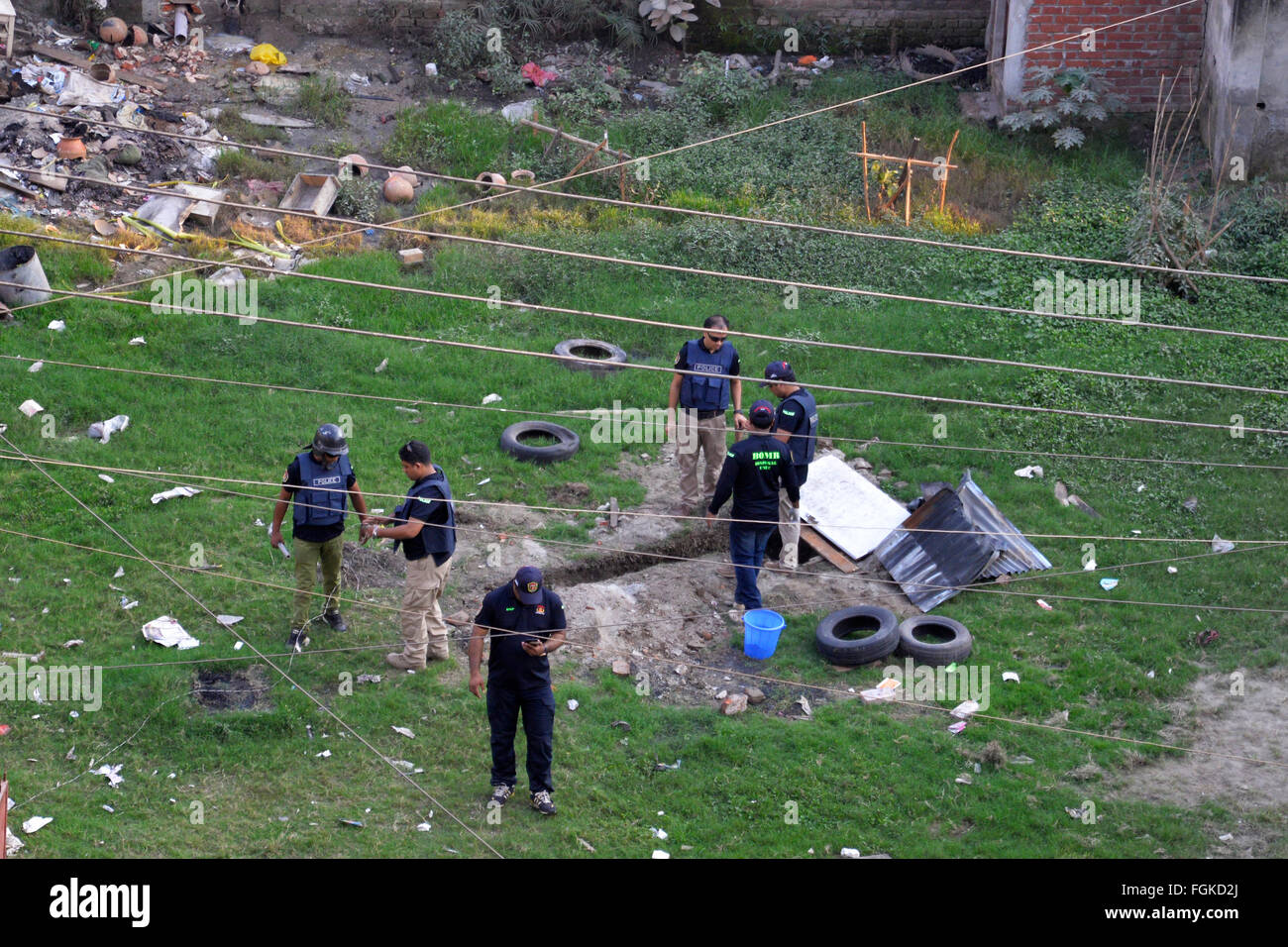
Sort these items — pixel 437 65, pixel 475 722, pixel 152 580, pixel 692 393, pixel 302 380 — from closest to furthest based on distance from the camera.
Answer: pixel 475 722 < pixel 152 580 < pixel 692 393 < pixel 302 380 < pixel 437 65

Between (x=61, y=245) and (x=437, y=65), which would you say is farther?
(x=437, y=65)

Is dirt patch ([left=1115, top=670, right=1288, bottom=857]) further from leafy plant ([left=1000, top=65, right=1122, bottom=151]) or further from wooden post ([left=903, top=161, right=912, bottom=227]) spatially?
leafy plant ([left=1000, top=65, right=1122, bottom=151])

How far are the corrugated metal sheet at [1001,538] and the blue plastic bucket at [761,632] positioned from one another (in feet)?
6.60

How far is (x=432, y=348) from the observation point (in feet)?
45.3

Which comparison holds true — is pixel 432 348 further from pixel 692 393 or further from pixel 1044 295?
pixel 1044 295

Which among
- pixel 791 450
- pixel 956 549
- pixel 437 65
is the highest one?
pixel 437 65

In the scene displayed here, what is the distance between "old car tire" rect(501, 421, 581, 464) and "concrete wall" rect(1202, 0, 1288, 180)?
8703 mm

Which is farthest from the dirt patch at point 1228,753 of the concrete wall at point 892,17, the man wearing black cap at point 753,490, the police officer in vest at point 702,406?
the concrete wall at point 892,17

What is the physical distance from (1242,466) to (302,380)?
28.8 ft

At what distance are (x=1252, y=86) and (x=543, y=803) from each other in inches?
496

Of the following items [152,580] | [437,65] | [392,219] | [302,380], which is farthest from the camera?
[437,65]

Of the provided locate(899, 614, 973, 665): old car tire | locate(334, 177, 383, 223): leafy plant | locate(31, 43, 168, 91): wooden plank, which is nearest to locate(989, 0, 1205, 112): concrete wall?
locate(334, 177, 383, 223): leafy plant

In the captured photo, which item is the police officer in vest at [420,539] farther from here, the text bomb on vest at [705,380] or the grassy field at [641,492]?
the text bomb on vest at [705,380]

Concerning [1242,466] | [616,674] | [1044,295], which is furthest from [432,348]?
[1242,466]
